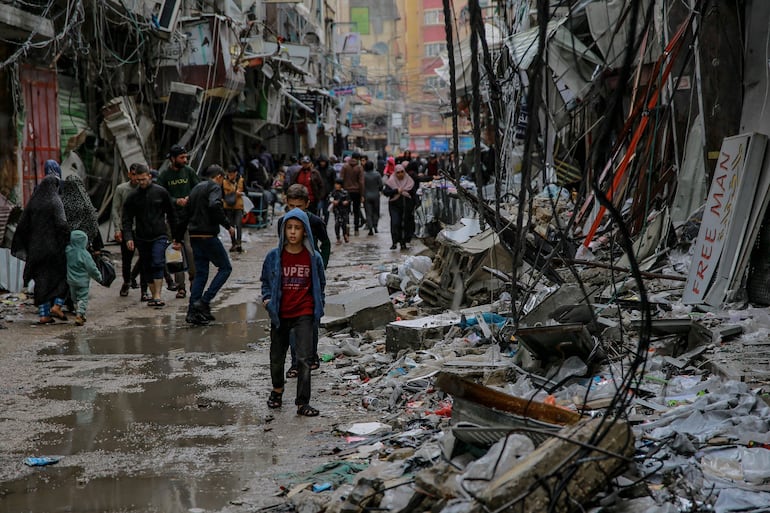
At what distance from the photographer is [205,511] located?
4797 mm

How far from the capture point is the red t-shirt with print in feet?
22.4

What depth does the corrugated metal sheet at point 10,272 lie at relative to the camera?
12.3 m

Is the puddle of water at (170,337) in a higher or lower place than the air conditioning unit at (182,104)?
lower

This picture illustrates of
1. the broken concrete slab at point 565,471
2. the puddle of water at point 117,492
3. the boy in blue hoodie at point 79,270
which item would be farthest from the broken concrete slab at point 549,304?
the boy in blue hoodie at point 79,270

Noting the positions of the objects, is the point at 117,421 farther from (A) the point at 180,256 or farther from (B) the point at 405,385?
(A) the point at 180,256

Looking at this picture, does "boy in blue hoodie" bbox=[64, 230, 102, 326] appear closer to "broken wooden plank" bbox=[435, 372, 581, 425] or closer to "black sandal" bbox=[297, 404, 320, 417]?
"black sandal" bbox=[297, 404, 320, 417]

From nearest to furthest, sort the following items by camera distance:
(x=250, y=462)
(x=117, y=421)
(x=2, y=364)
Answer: (x=250, y=462)
(x=117, y=421)
(x=2, y=364)

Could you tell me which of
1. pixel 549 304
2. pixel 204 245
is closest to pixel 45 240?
pixel 204 245

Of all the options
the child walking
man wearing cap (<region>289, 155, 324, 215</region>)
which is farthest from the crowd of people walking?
the child walking

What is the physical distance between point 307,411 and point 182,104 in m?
14.6

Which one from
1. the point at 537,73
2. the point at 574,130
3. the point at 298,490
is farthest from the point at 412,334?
the point at 574,130

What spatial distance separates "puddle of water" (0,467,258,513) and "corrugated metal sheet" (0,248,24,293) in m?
7.42

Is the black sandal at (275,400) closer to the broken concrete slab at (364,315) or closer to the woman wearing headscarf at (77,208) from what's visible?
the broken concrete slab at (364,315)

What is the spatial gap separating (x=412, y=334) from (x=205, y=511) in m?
4.00
